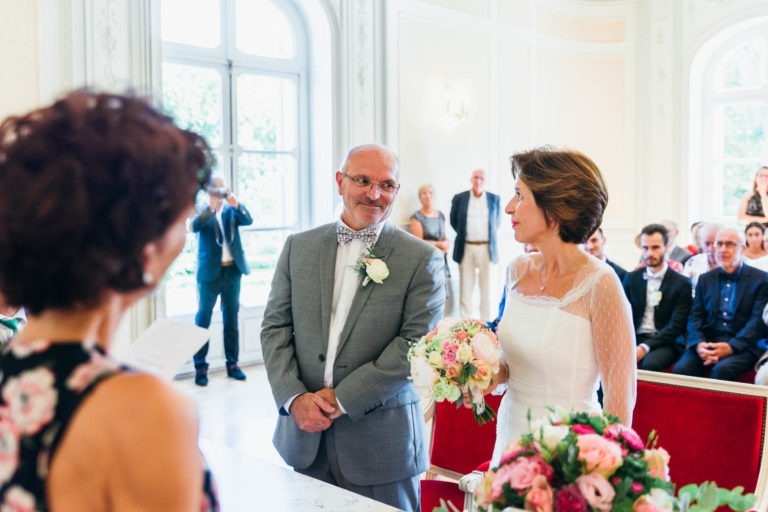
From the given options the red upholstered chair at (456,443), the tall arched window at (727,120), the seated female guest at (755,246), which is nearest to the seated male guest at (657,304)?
the seated female guest at (755,246)

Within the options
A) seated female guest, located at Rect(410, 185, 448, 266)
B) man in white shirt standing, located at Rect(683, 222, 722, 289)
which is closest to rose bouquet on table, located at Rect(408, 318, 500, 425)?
man in white shirt standing, located at Rect(683, 222, 722, 289)

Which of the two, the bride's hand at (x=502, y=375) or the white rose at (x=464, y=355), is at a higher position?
the white rose at (x=464, y=355)

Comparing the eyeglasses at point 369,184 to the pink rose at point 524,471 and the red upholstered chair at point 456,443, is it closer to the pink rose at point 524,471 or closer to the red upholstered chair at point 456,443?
the red upholstered chair at point 456,443

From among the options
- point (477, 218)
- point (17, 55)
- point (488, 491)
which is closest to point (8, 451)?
point (488, 491)

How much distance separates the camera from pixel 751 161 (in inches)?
417

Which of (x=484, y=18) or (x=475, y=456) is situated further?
(x=484, y=18)

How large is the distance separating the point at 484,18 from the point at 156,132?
9.34m

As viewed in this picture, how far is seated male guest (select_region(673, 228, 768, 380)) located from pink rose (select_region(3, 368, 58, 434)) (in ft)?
16.2

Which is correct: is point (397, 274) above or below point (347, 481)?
above

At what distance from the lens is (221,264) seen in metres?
6.42

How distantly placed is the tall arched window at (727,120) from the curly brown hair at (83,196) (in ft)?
35.9

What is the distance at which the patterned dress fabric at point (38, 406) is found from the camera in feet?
2.34

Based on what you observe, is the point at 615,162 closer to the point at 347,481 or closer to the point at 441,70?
the point at 441,70

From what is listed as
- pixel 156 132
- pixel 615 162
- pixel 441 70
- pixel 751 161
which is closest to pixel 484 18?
pixel 441 70
